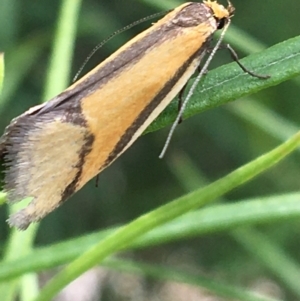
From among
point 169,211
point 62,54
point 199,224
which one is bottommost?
point 199,224

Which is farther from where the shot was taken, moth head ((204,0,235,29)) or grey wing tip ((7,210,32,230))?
moth head ((204,0,235,29))

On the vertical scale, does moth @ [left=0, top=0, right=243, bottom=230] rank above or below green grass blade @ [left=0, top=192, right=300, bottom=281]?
above

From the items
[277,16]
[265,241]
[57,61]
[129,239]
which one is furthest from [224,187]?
[277,16]

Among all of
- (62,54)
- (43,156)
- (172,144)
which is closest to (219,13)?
(62,54)

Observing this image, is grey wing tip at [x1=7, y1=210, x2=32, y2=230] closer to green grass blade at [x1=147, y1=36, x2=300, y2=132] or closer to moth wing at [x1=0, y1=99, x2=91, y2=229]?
moth wing at [x1=0, y1=99, x2=91, y2=229]

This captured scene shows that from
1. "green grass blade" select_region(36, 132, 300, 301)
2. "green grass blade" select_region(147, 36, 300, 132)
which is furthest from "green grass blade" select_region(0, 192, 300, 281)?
"green grass blade" select_region(147, 36, 300, 132)

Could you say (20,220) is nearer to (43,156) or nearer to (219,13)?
(43,156)

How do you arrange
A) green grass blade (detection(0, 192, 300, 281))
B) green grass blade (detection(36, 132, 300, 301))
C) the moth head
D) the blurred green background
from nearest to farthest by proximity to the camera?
green grass blade (detection(36, 132, 300, 301))
green grass blade (detection(0, 192, 300, 281))
the moth head
the blurred green background

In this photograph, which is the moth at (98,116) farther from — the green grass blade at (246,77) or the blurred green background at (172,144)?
the blurred green background at (172,144)

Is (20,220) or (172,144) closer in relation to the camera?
(20,220)
